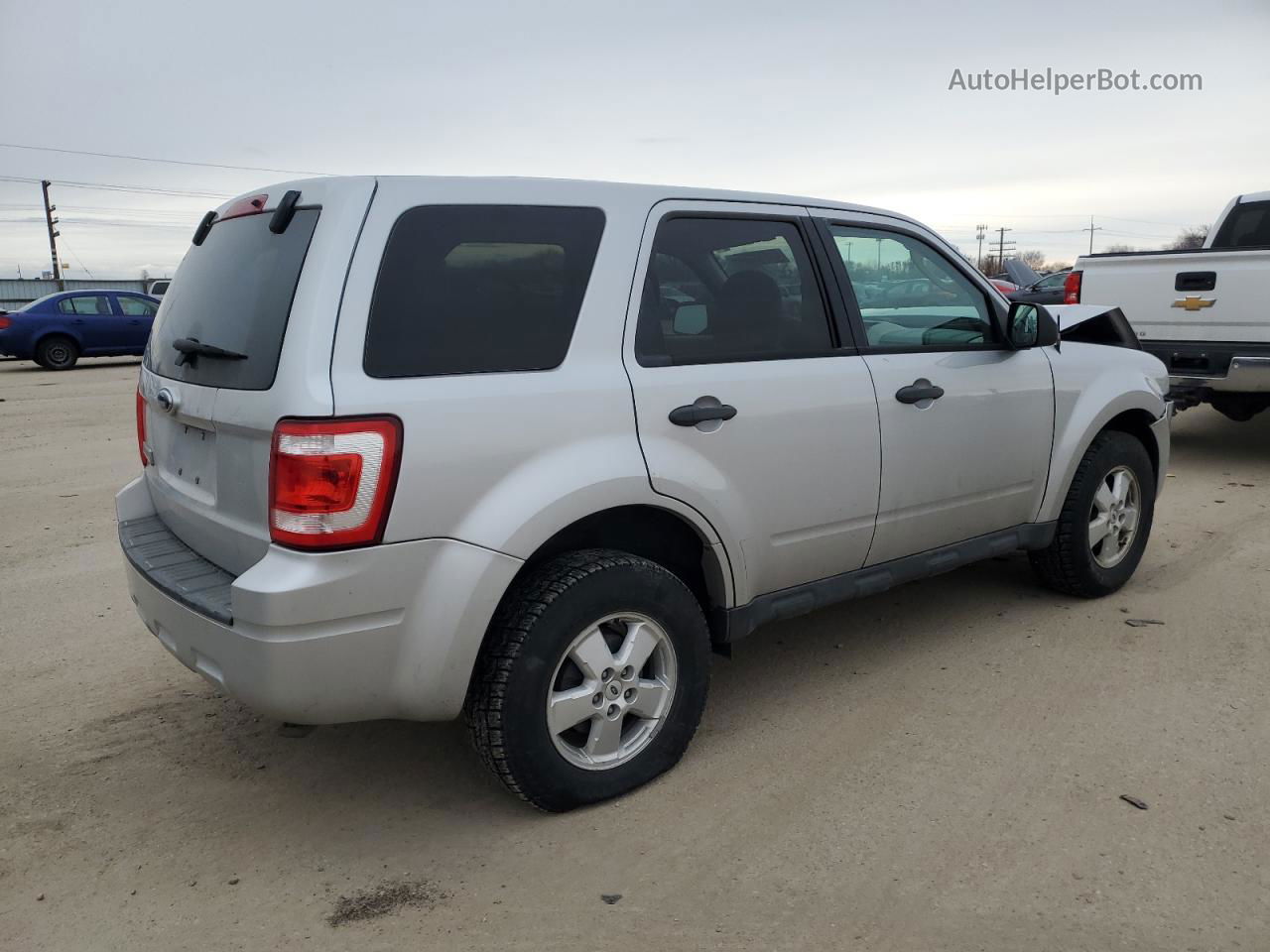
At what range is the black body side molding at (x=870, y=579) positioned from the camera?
343cm

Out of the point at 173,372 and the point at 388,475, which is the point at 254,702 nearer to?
the point at 388,475

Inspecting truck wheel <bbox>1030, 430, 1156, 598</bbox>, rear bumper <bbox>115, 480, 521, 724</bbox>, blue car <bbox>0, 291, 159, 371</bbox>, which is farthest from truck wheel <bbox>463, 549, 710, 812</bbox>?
blue car <bbox>0, 291, 159, 371</bbox>

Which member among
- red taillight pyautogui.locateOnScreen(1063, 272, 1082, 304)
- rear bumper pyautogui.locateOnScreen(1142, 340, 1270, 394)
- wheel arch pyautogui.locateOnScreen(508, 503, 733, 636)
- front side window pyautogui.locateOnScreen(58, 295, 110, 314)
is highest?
front side window pyautogui.locateOnScreen(58, 295, 110, 314)

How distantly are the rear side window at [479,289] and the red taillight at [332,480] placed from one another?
0.64ft

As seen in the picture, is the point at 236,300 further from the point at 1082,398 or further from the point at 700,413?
the point at 1082,398

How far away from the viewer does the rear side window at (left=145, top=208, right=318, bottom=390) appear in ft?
8.85

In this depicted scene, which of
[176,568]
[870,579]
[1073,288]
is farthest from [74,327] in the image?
[870,579]

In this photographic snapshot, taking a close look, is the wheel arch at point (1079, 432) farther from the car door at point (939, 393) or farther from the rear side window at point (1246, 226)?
the rear side window at point (1246, 226)

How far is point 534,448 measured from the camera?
280cm

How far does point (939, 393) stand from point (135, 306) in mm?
19154

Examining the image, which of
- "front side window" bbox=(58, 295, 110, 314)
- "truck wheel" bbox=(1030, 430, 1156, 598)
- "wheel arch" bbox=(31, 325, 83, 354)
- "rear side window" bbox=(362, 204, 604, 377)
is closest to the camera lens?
"rear side window" bbox=(362, 204, 604, 377)

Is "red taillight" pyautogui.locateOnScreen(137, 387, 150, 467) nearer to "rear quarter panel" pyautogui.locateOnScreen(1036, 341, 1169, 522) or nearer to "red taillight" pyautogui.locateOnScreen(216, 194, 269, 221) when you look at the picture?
"red taillight" pyautogui.locateOnScreen(216, 194, 269, 221)

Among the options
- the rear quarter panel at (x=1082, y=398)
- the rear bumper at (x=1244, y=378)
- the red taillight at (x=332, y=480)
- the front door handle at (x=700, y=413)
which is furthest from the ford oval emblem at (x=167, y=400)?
the rear bumper at (x=1244, y=378)

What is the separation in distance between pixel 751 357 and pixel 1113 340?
260cm
